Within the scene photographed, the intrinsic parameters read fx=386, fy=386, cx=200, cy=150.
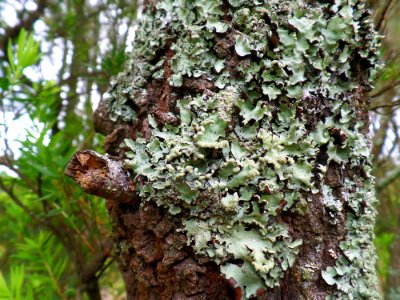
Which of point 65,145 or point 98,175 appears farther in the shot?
point 65,145

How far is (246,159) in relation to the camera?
0.69 meters

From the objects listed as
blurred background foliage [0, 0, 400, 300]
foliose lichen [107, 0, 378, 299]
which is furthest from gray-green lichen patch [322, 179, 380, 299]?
blurred background foliage [0, 0, 400, 300]

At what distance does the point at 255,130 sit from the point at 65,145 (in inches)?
23.1

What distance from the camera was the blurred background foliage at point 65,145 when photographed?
3.45 feet

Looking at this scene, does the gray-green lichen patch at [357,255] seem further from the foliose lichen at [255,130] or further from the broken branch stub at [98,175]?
the broken branch stub at [98,175]

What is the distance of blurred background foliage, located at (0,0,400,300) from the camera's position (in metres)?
1.05

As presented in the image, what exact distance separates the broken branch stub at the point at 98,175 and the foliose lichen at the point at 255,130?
3 cm

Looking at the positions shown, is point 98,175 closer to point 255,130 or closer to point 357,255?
point 255,130

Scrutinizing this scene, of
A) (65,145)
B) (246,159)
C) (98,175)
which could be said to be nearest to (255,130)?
(246,159)

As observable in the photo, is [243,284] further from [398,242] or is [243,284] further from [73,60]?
[73,60]

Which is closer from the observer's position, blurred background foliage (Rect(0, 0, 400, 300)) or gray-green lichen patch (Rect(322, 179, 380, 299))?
gray-green lichen patch (Rect(322, 179, 380, 299))

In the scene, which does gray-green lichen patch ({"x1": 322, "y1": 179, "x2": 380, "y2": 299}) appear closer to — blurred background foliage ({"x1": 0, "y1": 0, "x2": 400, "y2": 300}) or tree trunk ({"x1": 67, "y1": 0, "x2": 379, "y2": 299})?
tree trunk ({"x1": 67, "y1": 0, "x2": 379, "y2": 299})

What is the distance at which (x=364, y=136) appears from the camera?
2.66ft

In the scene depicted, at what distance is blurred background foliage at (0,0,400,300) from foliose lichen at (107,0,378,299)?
257mm
